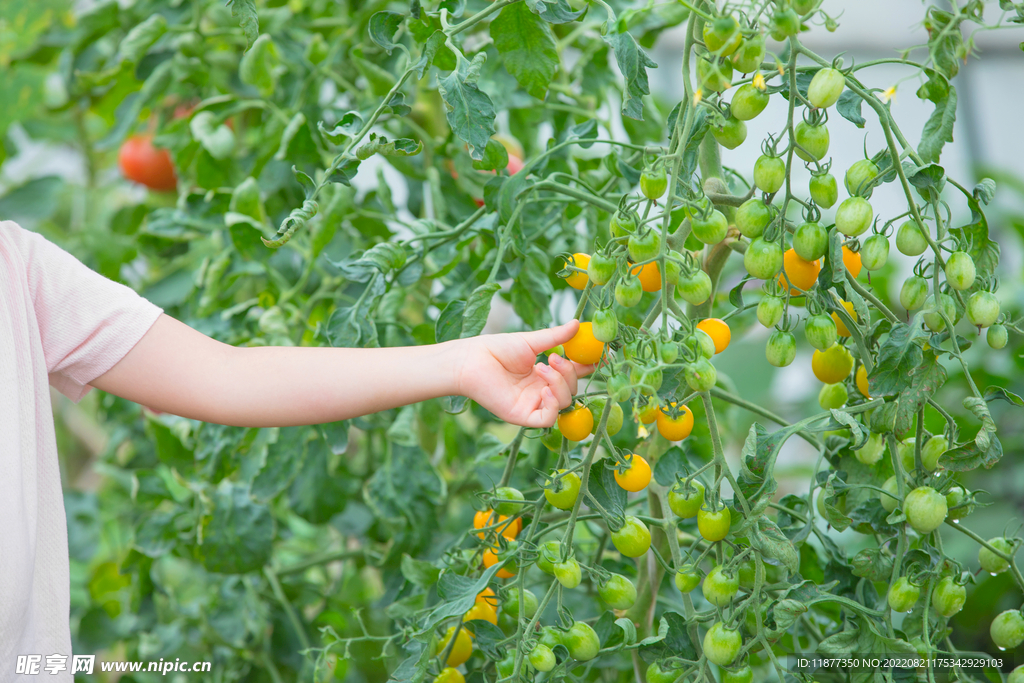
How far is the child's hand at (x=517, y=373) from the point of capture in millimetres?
577

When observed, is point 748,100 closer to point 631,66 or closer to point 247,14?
point 631,66

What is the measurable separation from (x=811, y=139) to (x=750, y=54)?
0.07 meters

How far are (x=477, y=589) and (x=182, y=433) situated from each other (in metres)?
0.57

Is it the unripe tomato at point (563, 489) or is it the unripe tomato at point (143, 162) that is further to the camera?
the unripe tomato at point (143, 162)

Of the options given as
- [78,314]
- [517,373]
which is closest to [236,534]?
[78,314]

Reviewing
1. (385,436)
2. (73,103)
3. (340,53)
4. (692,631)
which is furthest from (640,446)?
(73,103)

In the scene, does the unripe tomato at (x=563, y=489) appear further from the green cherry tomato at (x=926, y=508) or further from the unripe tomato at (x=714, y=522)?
the green cherry tomato at (x=926, y=508)

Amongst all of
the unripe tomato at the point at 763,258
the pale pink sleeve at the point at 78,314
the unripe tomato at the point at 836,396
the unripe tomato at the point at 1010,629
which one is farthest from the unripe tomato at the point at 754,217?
the pale pink sleeve at the point at 78,314

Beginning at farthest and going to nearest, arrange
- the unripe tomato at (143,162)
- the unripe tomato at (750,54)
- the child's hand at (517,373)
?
1. the unripe tomato at (143,162)
2. the child's hand at (517,373)
3. the unripe tomato at (750,54)

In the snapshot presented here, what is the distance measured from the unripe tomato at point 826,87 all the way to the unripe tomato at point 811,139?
0.02m

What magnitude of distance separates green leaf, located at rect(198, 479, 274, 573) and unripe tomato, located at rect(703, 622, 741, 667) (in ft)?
1.76

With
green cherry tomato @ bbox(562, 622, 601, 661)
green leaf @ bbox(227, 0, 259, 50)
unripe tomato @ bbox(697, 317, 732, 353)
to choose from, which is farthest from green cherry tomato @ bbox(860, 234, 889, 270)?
green leaf @ bbox(227, 0, 259, 50)

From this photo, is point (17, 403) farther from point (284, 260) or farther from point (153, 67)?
point (153, 67)

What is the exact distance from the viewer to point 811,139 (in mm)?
515
